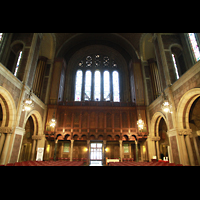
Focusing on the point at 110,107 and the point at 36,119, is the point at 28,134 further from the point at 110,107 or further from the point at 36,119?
the point at 110,107

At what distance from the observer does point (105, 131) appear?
1498 centimetres

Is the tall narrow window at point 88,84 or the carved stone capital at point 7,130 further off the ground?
the tall narrow window at point 88,84

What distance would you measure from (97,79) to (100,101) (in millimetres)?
6594

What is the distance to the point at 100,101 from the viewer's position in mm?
16234

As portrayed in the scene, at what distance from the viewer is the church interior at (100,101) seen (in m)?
8.89

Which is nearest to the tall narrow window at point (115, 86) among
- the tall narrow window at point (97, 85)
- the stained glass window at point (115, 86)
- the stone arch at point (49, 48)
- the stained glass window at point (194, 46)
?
the stained glass window at point (115, 86)

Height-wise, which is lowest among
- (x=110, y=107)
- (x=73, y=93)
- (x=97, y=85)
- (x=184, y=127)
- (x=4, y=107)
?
(x=184, y=127)

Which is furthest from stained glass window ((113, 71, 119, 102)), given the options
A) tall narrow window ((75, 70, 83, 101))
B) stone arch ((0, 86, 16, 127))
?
stone arch ((0, 86, 16, 127))

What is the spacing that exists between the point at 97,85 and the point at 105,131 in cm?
871

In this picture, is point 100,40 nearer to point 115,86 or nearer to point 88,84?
point 88,84

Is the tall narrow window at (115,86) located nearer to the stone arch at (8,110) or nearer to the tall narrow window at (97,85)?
the tall narrow window at (97,85)

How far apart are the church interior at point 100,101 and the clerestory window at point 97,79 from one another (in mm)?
157

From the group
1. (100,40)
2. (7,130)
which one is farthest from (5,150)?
(100,40)
